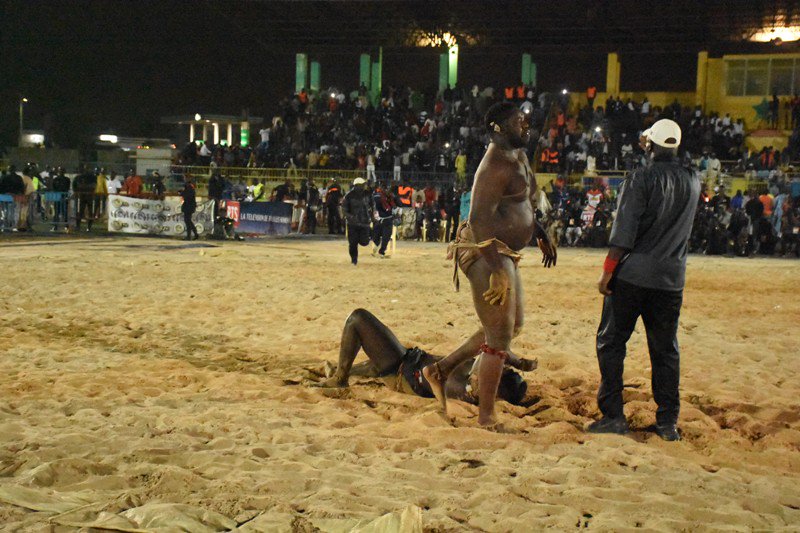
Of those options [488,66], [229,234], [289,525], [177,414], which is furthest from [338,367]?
[488,66]

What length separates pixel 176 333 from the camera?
882 centimetres

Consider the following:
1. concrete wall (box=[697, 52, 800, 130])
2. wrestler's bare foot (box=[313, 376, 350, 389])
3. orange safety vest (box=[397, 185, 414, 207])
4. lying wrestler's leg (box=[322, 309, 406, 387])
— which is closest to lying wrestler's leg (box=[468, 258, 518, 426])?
lying wrestler's leg (box=[322, 309, 406, 387])

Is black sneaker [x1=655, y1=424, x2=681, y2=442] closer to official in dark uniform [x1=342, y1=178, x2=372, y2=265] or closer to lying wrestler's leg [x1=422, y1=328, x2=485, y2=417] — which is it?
lying wrestler's leg [x1=422, y1=328, x2=485, y2=417]

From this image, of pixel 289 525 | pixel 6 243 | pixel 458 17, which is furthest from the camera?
pixel 458 17

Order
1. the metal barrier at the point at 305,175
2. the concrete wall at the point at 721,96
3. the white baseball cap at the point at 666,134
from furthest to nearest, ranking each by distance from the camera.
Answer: the concrete wall at the point at 721,96 → the metal barrier at the point at 305,175 → the white baseball cap at the point at 666,134

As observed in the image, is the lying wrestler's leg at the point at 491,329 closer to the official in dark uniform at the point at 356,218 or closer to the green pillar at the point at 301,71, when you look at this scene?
the official in dark uniform at the point at 356,218

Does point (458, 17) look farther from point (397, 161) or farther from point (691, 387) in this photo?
point (691, 387)

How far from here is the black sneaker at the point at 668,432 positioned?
210 inches

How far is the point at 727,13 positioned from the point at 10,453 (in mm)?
33072

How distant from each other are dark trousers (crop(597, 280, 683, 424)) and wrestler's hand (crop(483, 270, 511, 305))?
698mm

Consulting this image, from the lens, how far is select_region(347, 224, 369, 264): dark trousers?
16688 millimetres

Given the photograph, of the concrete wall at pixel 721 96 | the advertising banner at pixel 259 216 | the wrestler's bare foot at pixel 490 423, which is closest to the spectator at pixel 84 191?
the advertising banner at pixel 259 216

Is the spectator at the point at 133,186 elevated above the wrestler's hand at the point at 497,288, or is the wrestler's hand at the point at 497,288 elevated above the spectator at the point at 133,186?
the spectator at the point at 133,186

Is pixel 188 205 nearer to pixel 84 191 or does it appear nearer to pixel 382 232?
pixel 84 191
